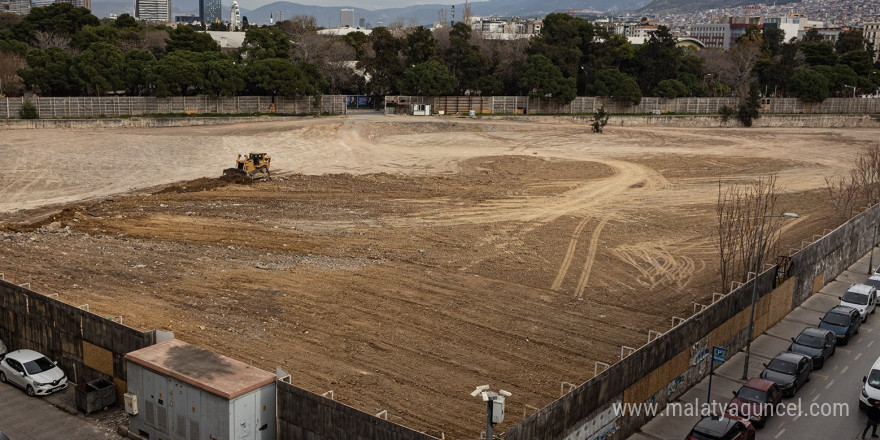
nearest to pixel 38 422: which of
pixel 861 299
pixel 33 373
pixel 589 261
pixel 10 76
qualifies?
pixel 33 373

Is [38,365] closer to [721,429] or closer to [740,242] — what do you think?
[721,429]

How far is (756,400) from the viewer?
2147cm

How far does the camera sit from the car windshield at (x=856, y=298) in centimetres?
3034

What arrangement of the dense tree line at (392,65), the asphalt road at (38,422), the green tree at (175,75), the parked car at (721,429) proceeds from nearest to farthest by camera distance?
the parked car at (721,429)
the asphalt road at (38,422)
the green tree at (175,75)
the dense tree line at (392,65)

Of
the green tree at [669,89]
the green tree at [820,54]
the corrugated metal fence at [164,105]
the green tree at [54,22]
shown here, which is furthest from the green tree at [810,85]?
the green tree at [54,22]

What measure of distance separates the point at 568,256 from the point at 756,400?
609 inches

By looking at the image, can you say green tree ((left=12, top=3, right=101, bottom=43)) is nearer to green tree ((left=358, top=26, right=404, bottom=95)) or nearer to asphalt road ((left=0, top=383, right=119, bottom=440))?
green tree ((left=358, top=26, right=404, bottom=95))

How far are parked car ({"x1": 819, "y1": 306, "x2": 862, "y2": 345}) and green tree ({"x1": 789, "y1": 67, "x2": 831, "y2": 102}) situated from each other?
3174 inches

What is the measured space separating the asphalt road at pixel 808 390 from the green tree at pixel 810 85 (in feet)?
256

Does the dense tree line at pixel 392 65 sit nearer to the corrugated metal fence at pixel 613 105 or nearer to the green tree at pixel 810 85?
the green tree at pixel 810 85

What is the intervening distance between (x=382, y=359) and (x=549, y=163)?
39.0 metres

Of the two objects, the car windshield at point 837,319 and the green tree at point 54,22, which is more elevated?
the green tree at point 54,22

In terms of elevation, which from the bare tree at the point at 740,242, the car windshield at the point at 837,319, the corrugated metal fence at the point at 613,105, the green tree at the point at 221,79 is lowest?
the car windshield at the point at 837,319

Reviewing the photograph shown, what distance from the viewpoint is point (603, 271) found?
34188 mm
